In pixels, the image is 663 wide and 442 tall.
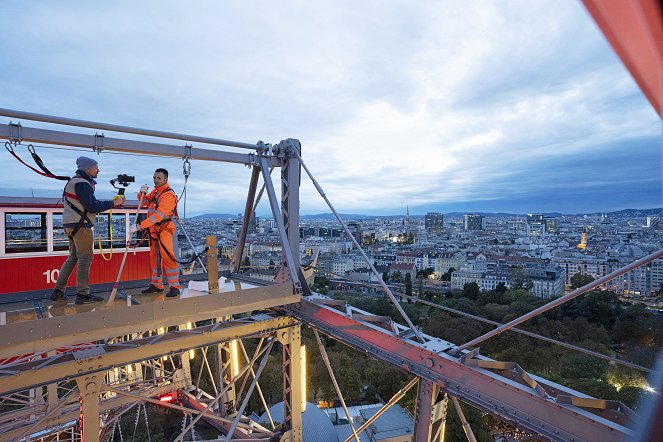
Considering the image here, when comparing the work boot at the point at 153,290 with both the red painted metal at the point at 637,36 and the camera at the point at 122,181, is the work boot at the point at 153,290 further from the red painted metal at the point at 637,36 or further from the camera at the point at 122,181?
the red painted metal at the point at 637,36

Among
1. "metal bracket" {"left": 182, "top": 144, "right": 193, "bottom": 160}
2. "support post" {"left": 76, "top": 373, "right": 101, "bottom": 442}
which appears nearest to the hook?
"metal bracket" {"left": 182, "top": 144, "right": 193, "bottom": 160}

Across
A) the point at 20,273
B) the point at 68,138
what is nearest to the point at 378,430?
the point at 20,273

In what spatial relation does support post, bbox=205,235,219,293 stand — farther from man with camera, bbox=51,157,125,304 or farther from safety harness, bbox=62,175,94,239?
safety harness, bbox=62,175,94,239

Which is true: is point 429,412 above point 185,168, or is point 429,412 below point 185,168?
below

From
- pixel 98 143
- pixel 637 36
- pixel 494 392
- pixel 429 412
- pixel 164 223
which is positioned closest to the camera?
pixel 637 36

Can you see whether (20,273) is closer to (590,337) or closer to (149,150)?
(149,150)

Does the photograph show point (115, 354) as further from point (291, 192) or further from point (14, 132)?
point (291, 192)

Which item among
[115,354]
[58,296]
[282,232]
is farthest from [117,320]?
[282,232]
